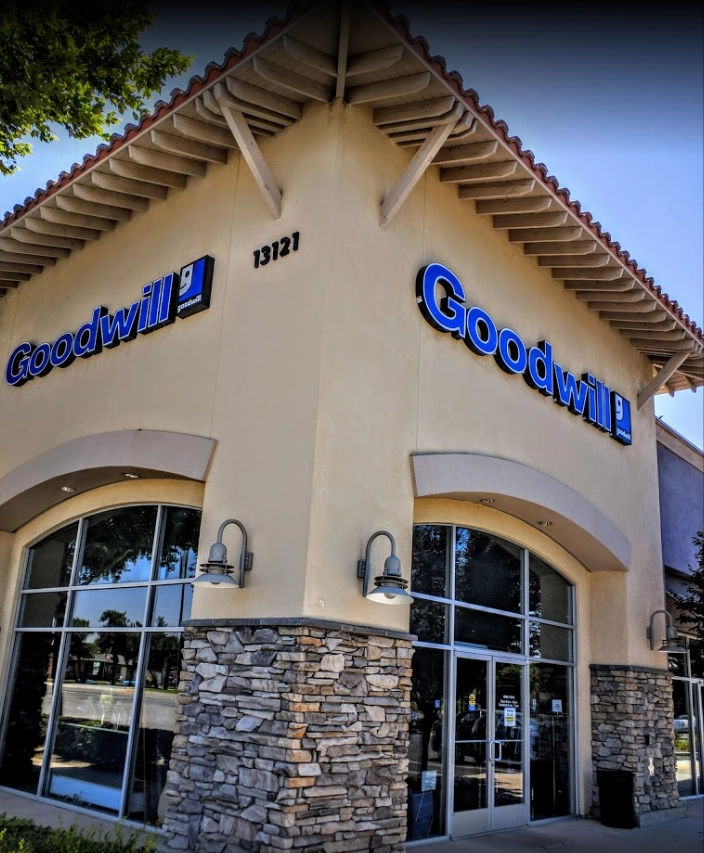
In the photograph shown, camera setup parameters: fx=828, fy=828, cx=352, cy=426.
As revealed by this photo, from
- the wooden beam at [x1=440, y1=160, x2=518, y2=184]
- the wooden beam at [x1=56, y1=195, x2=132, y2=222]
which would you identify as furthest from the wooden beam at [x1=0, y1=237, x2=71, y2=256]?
the wooden beam at [x1=440, y1=160, x2=518, y2=184]

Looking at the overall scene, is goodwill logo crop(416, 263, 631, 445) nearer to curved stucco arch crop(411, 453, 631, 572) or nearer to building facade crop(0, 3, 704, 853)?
building facade crop(0, 3, 704, 853)

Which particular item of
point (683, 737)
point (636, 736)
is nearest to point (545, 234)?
point (636, 736)

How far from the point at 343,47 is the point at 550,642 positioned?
28.2 feet

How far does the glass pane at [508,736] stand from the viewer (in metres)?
10.8

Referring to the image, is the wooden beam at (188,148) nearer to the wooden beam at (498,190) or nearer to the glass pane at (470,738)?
the wooden beam at (498,190)

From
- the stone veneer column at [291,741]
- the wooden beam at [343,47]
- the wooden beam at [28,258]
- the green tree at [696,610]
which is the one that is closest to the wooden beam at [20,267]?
the wooden beam at [28,258]

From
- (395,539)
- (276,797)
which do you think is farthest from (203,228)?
(276,797)

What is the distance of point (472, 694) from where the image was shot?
10.5m

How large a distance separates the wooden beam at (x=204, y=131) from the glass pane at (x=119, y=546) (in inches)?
183

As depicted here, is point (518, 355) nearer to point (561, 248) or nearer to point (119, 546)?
point (561, 248)

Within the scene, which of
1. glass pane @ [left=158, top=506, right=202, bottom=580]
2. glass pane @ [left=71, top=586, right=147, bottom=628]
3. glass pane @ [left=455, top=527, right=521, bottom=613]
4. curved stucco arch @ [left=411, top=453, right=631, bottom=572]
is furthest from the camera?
glass pane @ [left=455, top=527, right=521, bottom=613]

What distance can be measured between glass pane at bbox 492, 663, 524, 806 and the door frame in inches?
2.7

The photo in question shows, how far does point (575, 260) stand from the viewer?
39.3 ft

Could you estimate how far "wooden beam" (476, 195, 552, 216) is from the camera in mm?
10680
